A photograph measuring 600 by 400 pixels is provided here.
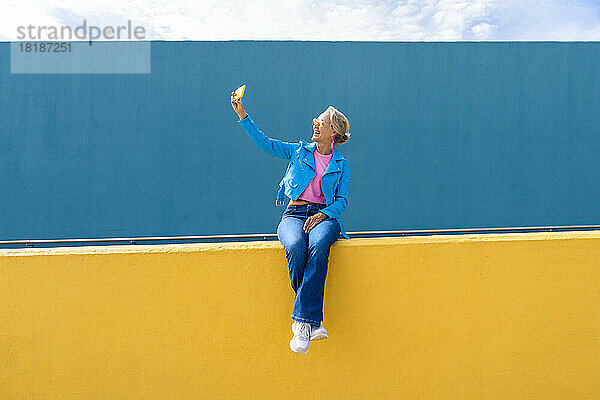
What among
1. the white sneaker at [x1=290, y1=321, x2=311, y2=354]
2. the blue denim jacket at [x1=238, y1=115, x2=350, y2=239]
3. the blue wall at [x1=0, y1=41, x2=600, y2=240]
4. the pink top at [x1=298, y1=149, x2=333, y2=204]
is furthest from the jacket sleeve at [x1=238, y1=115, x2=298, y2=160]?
the blue wall at [x1=0, y1=41, x2=600, y2=240]

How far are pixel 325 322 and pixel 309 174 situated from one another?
660 mm

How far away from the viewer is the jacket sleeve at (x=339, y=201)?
1.89 meters

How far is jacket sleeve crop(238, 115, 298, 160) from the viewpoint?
1944 mm

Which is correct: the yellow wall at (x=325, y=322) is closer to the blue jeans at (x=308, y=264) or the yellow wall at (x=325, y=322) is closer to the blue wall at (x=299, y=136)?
the blue jeans at (x=308, y=264)

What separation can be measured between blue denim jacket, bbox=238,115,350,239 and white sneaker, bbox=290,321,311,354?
1.56 feet

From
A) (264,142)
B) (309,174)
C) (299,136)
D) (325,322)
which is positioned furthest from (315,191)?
(299,136)

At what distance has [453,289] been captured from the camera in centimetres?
189

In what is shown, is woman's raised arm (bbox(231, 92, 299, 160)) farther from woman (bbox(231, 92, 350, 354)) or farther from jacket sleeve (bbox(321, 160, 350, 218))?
jacket sleeve (bbox(321, 160, 350, 218))

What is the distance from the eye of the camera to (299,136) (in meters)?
5.23

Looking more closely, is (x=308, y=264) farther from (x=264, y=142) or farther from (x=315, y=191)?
(x=264, y=142)

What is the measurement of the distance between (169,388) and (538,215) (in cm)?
497

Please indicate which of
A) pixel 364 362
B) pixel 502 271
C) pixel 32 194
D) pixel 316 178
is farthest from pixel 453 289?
pixel 32 194

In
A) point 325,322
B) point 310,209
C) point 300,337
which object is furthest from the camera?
point 310,209

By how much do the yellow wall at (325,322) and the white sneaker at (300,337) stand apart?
0.52ft
